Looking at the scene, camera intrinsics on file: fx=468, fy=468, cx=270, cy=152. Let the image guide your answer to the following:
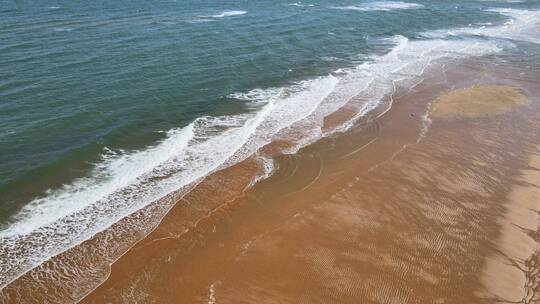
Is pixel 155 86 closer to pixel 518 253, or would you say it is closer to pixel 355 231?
pixel 355 231

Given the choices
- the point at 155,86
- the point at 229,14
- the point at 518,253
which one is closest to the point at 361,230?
the point at 518,253

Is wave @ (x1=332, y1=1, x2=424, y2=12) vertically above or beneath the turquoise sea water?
above

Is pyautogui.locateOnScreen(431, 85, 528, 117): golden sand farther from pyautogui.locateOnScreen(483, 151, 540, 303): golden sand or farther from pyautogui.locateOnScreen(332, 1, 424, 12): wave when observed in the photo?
pyautogui.locateOnScreen(332, 1, 424, 12): wave

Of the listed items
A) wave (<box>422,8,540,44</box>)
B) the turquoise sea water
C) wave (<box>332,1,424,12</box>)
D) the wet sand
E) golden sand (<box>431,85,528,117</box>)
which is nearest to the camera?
the wet sand

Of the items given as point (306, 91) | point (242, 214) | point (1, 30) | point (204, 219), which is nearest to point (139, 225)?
point (204, 219)

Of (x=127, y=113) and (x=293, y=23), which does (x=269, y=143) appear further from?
(x=293, y=23)

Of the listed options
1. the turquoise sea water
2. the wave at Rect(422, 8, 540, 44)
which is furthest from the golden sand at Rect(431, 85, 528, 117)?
the wave at Rect(422, 8, 540, 44)

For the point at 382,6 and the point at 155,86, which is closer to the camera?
the point at 155,86

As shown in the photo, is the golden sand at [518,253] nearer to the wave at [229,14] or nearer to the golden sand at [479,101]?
the golden sand at [479,101]
